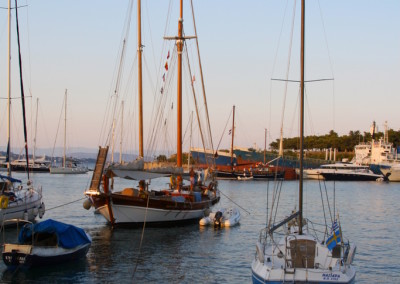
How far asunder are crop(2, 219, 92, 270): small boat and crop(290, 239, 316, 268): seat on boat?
1090 cm

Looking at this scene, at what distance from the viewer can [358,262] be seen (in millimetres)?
30750

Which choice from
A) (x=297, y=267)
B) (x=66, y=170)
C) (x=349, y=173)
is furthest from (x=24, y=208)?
(x=66, y=170)

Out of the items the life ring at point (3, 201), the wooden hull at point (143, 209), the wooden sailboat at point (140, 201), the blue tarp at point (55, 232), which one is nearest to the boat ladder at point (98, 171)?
the wooden sailboat at point (140, 201)

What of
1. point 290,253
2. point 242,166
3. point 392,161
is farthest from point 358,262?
point 392,161

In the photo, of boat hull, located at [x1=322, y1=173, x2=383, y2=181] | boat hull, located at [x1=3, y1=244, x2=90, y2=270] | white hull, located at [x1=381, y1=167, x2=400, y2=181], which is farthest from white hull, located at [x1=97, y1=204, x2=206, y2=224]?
white hull, located at [x1=381, y1=167, x2=400, y2=181]

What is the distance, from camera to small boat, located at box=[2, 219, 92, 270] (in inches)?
1014

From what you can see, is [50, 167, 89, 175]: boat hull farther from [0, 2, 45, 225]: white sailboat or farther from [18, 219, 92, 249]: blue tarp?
[18, 219, 92, 249]: blue tarp

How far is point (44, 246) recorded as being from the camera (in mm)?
26859

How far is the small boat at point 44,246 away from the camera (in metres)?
25.8

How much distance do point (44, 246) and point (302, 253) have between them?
475 inches

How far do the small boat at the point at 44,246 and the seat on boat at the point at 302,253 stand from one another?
35.8 ft

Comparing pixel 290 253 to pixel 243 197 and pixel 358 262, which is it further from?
pixel 243 197

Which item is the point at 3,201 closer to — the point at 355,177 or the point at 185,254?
the point at 185,254

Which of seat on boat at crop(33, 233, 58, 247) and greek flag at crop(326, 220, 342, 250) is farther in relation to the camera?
seat on boat at crop(33, 233, 58, 247)
